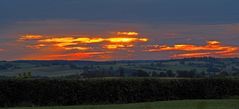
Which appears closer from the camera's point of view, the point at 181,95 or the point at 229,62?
the point at 181,95

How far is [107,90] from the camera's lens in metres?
35.0

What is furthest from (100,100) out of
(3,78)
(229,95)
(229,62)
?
(229,62)

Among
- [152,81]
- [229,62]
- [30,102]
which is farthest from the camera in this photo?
[229,62]

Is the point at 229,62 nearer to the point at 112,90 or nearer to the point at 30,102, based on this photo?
the point at 112,90

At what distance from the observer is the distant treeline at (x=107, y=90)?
3316 centimetres

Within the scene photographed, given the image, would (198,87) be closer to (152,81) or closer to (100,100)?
(152,81)

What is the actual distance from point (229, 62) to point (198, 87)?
2849cm

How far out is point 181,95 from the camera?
36.9 m

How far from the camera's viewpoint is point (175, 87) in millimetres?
36531

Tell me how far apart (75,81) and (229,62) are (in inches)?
1341

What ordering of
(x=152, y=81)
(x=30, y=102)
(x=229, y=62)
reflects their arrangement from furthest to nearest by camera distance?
(x=229, y=62) → (x=152, y=81) → (x=30, y=102)

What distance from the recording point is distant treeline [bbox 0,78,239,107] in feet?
109

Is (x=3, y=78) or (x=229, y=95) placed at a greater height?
(x=3, y=78)

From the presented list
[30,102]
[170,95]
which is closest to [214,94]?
[170,95]
